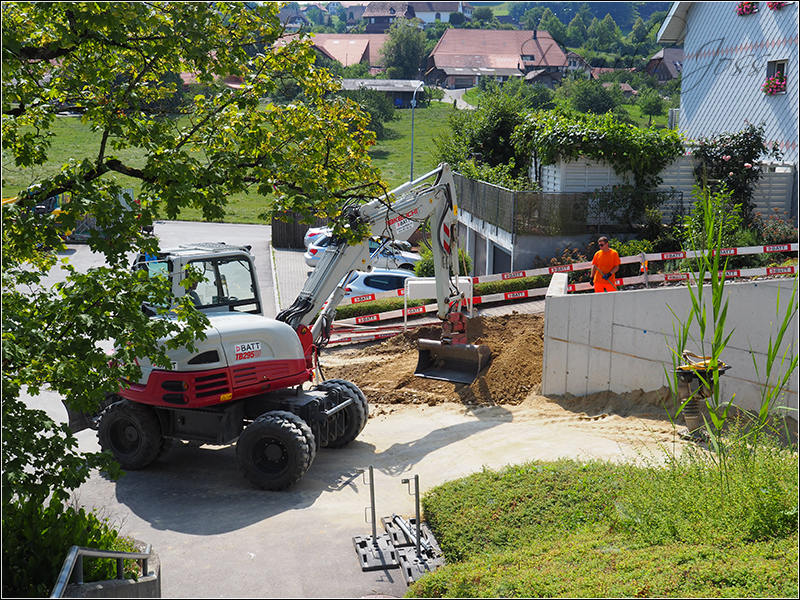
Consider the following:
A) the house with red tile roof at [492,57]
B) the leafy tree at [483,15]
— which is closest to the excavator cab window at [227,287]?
the house with red tile roof at [492,57]

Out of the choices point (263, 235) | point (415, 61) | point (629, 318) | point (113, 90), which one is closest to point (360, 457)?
point (629, 318)

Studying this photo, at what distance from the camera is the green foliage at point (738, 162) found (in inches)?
826

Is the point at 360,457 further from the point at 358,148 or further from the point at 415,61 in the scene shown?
the point at 415,61

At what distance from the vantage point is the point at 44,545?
632cm

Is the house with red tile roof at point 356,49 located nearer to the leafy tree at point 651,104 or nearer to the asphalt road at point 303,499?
the leafy tree at point 651,104

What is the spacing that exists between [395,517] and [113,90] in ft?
18.4

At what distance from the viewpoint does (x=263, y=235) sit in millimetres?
38656

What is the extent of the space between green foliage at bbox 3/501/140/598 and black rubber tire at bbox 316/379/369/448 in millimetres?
4893

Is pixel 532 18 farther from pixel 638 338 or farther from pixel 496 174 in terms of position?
pixel 638 338

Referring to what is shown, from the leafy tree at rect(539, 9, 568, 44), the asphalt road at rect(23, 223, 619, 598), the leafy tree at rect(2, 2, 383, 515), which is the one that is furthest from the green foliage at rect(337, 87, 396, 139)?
the leafy tree at rect(2, 2, 383, 515)

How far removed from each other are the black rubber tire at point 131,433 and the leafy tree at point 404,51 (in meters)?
65.0

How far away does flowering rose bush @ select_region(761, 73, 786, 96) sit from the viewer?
2095cm

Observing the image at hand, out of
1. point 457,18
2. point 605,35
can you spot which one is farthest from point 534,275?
point 457,18

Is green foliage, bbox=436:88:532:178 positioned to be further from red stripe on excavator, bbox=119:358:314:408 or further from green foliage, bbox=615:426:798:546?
green foliage, bbox=615:426:798:546
